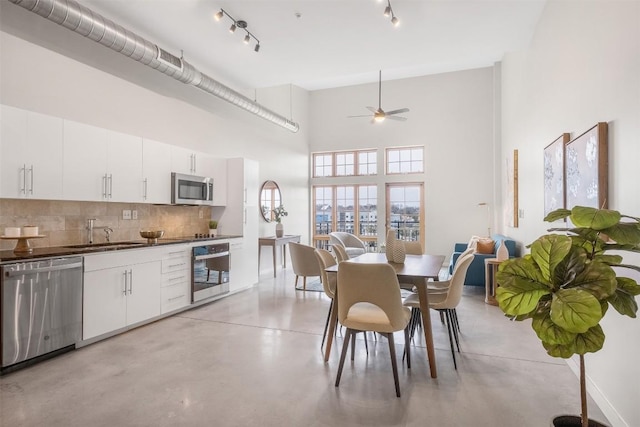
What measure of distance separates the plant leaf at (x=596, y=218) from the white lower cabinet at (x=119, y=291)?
3.87m

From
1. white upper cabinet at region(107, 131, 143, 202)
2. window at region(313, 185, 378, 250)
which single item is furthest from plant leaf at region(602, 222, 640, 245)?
window at region(313, 185, 378, 250)

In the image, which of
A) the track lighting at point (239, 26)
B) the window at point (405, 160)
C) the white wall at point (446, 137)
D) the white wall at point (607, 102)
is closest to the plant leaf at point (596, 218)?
the white wall at point (607, 102)

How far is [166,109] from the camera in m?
5.21

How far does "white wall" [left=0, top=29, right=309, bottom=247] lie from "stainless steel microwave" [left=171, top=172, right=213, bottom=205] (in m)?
0.69

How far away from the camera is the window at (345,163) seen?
31.1 ft

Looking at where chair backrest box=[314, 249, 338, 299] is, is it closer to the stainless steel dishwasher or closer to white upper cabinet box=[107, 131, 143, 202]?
the stainless steel dishwasher

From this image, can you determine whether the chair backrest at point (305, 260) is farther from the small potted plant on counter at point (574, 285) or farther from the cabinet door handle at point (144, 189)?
→ the small potted plant on counter at point (574, 285)

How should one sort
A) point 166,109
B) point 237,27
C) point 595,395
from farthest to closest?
point 166,109
point 237,27
point 595,395

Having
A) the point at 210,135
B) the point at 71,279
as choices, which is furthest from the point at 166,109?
the point at 71,279

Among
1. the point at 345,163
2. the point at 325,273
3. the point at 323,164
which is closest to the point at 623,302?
the point at 325,273

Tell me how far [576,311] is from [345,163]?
8.53 metres

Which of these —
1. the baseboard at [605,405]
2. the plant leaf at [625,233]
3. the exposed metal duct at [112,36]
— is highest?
the exposed metal duct at [112,36]

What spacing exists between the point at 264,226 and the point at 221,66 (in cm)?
326

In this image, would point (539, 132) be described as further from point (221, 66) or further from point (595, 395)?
point (221, 66)
